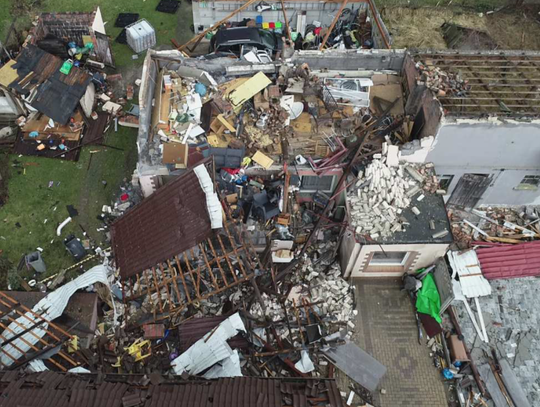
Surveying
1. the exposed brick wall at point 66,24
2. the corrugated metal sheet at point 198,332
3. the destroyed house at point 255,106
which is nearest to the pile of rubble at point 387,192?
the destroyed house at point 255,106

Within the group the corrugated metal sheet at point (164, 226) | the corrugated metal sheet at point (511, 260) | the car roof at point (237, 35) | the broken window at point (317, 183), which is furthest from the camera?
the car roof at point (237, 35)

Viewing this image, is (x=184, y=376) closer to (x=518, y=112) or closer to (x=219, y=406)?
(x=219, y=406)

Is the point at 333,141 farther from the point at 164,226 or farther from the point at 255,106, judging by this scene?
the point at 164,226

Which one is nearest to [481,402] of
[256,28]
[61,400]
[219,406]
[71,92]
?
[219,406]

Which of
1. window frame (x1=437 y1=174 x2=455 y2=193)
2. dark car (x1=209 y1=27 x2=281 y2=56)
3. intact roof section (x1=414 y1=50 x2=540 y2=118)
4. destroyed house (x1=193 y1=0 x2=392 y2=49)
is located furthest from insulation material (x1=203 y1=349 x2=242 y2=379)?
destroyed house (x1=193 y1=0 x2=392 y2=49)

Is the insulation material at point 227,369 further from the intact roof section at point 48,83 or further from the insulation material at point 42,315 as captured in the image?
the intact roof section at point 48,83

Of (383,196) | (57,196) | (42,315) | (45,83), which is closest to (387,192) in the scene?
(383,196)

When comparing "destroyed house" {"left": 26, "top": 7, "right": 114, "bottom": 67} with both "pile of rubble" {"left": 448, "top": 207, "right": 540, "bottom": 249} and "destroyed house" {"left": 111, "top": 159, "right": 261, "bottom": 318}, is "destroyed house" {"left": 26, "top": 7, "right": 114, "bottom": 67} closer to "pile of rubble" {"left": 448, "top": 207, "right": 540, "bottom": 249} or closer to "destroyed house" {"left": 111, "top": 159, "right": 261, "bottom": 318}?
"destroyed house" {"left": 111, "top": 159, "right": 261, "bottom": 318}
